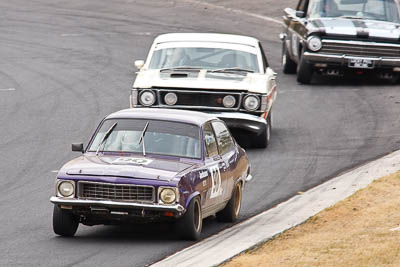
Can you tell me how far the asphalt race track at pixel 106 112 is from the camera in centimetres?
1076

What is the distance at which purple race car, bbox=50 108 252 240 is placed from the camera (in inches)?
404

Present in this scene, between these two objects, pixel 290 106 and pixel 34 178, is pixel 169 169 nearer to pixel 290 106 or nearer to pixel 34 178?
pixel 34 178

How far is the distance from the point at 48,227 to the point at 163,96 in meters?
5.35

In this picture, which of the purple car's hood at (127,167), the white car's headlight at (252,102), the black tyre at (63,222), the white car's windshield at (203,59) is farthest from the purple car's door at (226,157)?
the white car's windshield at (203,59)

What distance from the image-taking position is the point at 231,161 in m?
12.2

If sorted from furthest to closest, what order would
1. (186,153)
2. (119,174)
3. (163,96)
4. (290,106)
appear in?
(290,106)
(163,96)
(186,153)
(119,174)

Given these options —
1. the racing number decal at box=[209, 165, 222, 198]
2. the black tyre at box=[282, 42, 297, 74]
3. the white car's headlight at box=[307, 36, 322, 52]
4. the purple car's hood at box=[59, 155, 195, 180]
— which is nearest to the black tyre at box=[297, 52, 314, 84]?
the white car's headlight at box=[307, 36, 322, 52]

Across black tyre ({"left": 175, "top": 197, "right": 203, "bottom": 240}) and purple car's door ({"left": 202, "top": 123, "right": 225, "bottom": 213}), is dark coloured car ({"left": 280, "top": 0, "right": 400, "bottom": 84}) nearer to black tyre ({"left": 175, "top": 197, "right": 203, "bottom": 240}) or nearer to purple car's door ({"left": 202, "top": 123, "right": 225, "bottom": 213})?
purple car's door ({"left": 202, "top": 123, "right": 225, "bottom": 213})

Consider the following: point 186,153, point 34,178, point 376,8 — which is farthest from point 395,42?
point 186,153

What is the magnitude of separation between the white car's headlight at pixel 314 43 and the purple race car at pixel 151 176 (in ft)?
32.3

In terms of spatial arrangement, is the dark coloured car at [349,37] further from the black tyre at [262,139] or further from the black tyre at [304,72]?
the black tyre at [262,139]

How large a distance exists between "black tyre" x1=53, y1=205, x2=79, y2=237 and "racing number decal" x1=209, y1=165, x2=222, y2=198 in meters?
1.46

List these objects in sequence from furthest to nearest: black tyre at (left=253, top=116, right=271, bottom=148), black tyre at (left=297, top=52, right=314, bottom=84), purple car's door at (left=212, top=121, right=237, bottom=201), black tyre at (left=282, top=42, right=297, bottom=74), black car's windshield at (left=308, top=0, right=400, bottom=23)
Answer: black tyre at (left=282, top=42, right=297, bottom=74)
black tyre at (left=297, top=52, right=314, bottom=84)
black car's windshield at (left=308, top=0, right=400, bottom=23)
black tyre at (left=253, top=116, right=271, bottom=148)
purple car's door at (left=212, top=121, right=237, bottom=201)

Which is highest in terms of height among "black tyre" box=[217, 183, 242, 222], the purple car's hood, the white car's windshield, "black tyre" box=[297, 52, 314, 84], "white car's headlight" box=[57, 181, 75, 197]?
the purple car's hood
